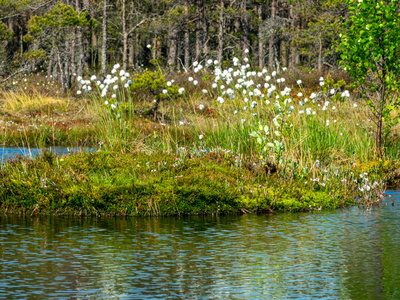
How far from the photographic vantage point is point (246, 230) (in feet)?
23.0

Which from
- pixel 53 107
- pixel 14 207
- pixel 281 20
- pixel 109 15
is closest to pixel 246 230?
pixel 14 207

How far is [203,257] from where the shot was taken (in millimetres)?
5484

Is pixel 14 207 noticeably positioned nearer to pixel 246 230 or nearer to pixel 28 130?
pixel 246 230

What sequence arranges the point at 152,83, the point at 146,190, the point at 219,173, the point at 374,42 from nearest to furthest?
the point at 146,190 < the point at 219,173 < the point at 374,42 < the point at 152,83

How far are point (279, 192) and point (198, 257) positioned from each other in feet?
11.4

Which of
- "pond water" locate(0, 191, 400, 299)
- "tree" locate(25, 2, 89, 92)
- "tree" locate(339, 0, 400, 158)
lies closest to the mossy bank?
"pond water" locate(0, 191, 400, 299)

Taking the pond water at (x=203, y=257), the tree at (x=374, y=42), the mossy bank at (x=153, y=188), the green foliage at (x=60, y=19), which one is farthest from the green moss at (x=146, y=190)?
the green foliage at (x=60, y=19)

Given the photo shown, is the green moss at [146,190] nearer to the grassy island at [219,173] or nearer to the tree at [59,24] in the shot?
the grassy island at [219,173]

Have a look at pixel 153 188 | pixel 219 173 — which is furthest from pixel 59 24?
pixel 153 188

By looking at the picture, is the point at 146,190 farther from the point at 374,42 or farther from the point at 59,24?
the point at 59,24

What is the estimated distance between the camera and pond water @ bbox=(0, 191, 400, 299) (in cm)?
434

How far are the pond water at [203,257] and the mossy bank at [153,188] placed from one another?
37 centimetres

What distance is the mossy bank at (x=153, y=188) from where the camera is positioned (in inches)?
321

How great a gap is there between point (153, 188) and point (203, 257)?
3030mm
